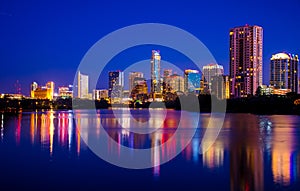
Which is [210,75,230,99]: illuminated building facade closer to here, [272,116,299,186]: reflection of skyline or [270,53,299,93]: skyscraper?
[270,53,299,93]: skyscraper

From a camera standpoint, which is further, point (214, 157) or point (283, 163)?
point (214, 157)

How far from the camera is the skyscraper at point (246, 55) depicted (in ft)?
530

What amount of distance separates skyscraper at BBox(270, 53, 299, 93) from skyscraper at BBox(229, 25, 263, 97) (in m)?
7.38

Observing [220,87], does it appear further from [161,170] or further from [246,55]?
[161,170]

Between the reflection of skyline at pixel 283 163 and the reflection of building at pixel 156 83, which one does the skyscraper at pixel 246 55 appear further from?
the reflection of skyline at pixel 283 163

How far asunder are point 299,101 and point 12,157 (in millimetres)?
62311

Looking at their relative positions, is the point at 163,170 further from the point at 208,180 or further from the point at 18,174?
the point at 18,174

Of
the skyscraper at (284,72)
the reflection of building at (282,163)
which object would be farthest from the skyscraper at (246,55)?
the reflection of building at (282,163)

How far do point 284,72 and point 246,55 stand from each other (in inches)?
680

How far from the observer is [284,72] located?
165000 mm

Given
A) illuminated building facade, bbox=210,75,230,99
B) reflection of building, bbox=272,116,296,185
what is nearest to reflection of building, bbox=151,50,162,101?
illuminated building facade, bbox=210,75,230,99

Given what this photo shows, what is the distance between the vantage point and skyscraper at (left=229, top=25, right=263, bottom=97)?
16162cm

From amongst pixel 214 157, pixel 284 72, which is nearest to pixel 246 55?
pixel 284 72

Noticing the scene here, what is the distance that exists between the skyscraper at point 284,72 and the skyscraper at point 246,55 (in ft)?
24.2
